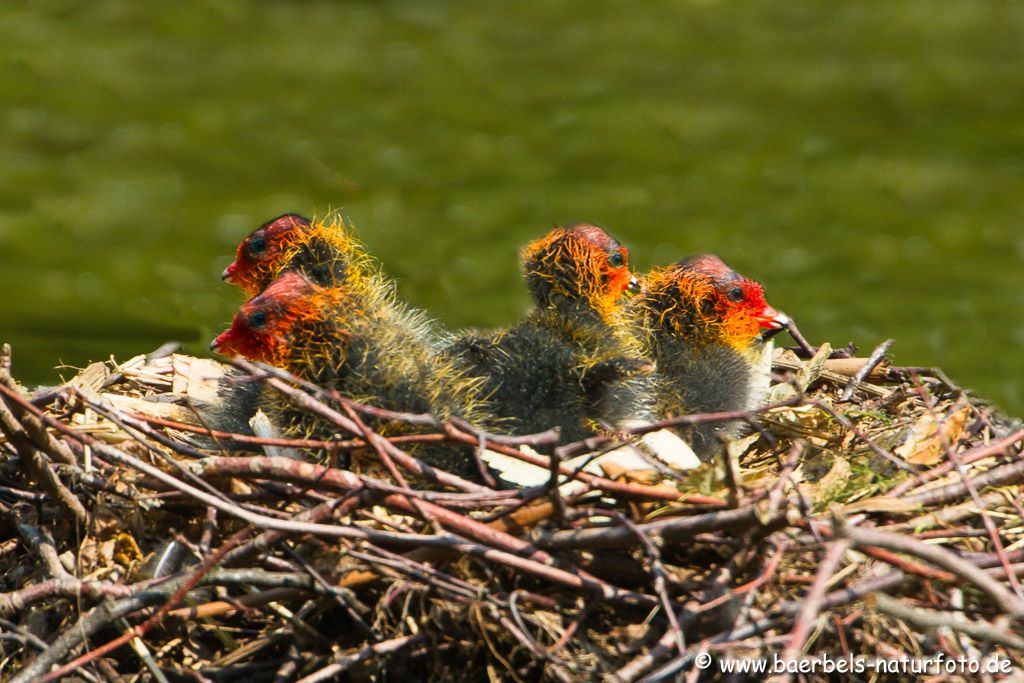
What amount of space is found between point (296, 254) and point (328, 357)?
1.47 feet

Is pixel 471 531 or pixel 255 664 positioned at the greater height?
pixel 471 531

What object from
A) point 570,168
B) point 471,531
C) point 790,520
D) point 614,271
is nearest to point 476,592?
point 471,531

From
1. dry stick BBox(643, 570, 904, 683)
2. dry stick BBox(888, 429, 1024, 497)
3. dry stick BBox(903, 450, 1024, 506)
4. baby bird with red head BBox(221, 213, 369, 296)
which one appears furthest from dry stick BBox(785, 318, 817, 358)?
dry stick BBox(643, 570, 904, 683)

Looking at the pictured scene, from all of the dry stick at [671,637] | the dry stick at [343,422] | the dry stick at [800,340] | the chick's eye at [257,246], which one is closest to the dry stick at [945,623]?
the dry stick at [671,637]

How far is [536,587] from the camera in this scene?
1799 millimetres

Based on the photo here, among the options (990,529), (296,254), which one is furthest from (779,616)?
(296,254)

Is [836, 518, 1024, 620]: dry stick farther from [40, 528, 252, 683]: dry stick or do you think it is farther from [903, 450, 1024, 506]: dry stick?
[40, 528, 252, 683]: dry stick

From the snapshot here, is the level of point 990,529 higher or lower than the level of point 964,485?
lower

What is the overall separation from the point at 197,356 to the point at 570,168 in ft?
7.26

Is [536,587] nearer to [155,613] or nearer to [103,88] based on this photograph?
[155,613]

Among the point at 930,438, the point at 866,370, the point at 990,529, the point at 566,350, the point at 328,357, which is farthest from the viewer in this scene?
the point at 866,370

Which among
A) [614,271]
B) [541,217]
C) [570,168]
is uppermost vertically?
[570,168]

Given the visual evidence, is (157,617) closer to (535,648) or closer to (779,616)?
(535,648)

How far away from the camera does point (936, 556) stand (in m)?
1.39
